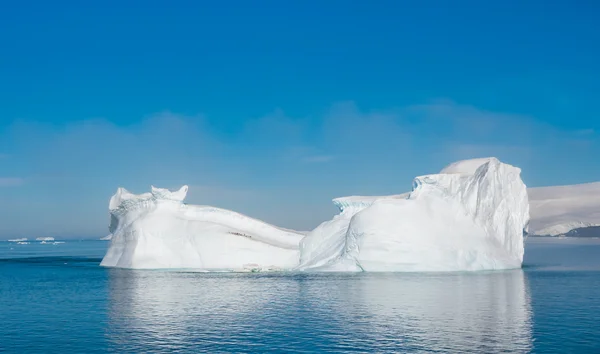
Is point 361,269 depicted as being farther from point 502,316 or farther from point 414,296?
point 502,316

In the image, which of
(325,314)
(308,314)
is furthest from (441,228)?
(308,314)

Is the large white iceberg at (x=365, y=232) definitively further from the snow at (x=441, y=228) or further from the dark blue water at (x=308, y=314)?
the dark blue water at (x=308, y=314)

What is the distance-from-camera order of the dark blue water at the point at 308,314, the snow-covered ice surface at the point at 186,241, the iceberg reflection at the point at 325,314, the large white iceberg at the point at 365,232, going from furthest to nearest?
the snow-covered ice surface at the point at 186,241 < the large white iceberg at the point at 365,232 < the iceberg reflection at the point at 325,314 < the dark blue water at the point at 308,314

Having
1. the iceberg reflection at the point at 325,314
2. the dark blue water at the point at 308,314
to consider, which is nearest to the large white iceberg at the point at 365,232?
the dark blue water at the point at 308,314

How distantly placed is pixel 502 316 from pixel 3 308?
2743 centimetres

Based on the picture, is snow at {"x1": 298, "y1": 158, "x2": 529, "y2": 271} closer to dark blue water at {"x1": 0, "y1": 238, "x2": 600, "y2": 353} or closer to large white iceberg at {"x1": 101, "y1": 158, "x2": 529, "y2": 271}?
large white iceberg at {"x1": 101, "y1": 158, "x2": 529, "y2": 271}

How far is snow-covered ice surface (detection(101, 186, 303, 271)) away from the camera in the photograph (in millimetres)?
55656

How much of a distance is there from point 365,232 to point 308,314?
65.8 ft

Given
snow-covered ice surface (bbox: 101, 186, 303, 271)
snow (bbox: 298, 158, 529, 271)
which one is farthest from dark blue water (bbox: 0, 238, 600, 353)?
snow-covered ice surface (bbox: 101, 186, 303, 271)

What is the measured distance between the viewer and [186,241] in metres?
55.8

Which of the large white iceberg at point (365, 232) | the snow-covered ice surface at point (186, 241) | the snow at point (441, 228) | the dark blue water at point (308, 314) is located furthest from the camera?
the snow-covered ice surface at point (186, 241)

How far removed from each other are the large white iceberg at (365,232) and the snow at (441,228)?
0.08 meters

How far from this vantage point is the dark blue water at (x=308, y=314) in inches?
915

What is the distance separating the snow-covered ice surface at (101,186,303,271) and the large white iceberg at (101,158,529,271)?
9 centimetres
